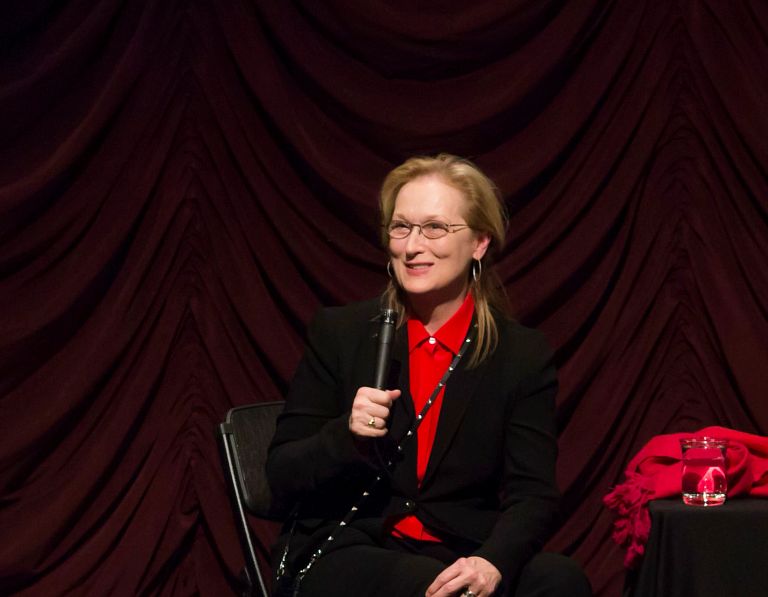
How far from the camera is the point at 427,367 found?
2.93 m

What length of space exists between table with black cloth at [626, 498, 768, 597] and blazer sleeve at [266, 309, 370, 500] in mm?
688

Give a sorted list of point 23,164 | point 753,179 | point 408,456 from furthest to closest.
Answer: point 23,164
point 753,179
point 408,456

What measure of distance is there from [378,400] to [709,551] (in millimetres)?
803

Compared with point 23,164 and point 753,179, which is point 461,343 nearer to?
point 753,179

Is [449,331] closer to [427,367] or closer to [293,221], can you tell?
[427,367]

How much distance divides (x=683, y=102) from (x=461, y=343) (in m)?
1.36

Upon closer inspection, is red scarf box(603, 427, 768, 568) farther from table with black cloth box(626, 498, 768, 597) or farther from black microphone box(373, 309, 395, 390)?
black microphone box(373, 309, 395, 390)

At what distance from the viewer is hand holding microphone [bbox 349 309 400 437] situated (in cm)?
250

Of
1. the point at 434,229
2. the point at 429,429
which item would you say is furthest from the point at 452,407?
the point at 434,229

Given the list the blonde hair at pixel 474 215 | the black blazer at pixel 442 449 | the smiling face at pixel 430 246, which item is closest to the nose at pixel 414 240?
the smiling face at pixel 430 246

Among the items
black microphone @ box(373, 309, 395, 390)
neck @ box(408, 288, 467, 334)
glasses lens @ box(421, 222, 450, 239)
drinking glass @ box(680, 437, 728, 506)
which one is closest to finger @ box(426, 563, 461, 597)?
black microphone @ box(373, 309, 395, 390)

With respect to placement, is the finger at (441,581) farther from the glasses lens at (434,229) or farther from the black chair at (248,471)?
the glasses lens at (434,229)

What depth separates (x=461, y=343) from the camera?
2.95 metres

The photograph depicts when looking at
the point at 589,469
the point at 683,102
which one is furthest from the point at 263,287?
the point at 683,102
